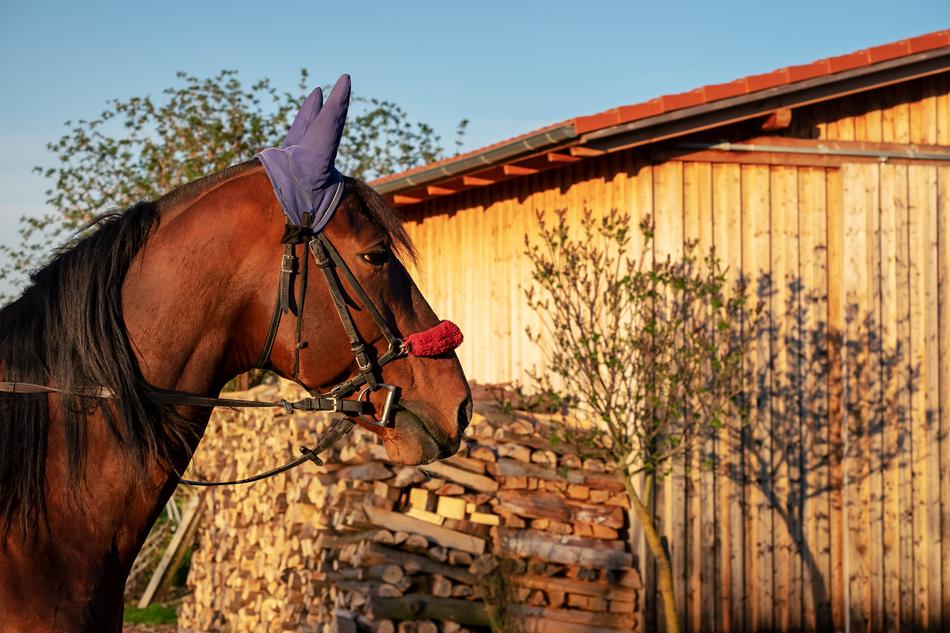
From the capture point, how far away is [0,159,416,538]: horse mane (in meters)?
2.51

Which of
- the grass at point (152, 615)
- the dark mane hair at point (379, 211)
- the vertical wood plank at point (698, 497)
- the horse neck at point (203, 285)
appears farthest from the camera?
the grass at point (152, 615)

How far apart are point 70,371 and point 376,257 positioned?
86 centimetres

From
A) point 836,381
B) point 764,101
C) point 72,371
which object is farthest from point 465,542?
point 72,371

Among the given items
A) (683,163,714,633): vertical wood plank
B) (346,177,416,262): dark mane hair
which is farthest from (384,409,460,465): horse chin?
(683,163,714,633): vertical wood plank

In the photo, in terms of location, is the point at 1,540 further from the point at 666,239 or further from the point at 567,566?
the point at 666,239

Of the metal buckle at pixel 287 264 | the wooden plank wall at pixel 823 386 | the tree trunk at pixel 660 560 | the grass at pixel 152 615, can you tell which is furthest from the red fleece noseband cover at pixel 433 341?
the grass at pixel 152 615

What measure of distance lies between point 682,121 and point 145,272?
6.12 meters

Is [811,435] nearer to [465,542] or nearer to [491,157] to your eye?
[465,542]

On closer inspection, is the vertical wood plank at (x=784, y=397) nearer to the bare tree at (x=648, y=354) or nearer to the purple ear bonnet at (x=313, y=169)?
the bare tree at (x=648, y=354)

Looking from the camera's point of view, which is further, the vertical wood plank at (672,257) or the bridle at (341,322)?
the vertical wood plank at (672,257)

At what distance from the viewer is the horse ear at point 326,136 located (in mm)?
2769

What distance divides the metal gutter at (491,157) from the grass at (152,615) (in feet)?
19.9

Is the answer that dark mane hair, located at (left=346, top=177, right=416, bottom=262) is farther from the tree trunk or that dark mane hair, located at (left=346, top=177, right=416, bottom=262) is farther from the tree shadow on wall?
the tree shadow on wall

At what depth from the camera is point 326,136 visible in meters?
2.79
